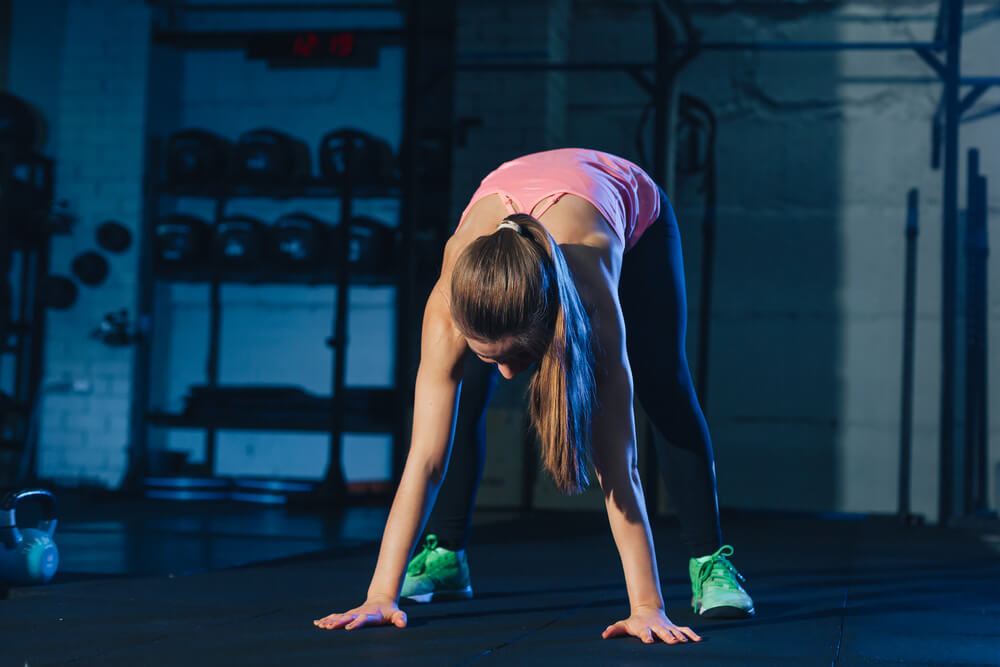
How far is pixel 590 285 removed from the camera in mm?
1716

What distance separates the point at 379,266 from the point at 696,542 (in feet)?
12.2

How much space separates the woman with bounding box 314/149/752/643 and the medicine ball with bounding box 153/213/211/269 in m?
3.92

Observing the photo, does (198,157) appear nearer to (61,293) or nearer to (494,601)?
(61,293)

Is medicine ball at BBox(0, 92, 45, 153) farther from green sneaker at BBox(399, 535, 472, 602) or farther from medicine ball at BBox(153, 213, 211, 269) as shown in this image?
green sneaker at BBox(399, 535, 472, 602)

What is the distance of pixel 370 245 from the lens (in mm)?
5605

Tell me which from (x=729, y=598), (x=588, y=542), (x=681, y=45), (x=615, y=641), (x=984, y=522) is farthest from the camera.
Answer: (x=681, y=45)

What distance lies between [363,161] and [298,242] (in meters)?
0.53

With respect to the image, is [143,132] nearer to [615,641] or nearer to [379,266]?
[379,266]

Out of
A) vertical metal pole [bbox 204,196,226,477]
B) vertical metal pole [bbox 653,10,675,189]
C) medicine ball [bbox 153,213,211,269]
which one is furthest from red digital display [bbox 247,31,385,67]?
vertical metal pole [bbox 653,10,675,189]

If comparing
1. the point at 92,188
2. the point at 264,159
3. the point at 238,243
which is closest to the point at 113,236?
the point at 92,188

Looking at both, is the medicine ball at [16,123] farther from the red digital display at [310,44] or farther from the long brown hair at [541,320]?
the long brown hair at [541,320]

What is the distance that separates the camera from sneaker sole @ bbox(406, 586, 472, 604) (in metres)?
2.26

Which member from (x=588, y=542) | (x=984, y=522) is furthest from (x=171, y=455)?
(x=984, y=522)

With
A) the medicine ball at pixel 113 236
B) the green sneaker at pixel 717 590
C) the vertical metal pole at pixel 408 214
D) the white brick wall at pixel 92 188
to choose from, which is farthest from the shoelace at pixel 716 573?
the medicine ball at pixel 113 236
